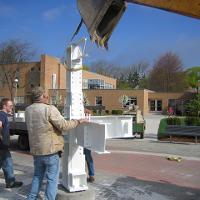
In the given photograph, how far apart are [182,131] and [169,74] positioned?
7070 cm

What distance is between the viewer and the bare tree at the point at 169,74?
85875 mm

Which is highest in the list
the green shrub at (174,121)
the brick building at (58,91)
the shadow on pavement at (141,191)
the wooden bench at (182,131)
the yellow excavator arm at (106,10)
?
the brick building at (58,91)

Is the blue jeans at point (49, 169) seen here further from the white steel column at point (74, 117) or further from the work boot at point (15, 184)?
the work boot at point (15, 184)

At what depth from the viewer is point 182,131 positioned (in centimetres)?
1761

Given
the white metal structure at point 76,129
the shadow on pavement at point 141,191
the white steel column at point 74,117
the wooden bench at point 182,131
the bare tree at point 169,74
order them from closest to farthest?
1. the white metal structure at point 76,129
2. the white steel column at point 74,117
3. the shadow on pavement at point 141,191
4. the wooden bench at point 182,131
5. the bare tree at point 169,74

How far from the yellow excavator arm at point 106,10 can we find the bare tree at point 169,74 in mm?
81912

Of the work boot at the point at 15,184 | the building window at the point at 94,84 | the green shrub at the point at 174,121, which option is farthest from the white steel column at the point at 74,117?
the building window at the point at 94,84

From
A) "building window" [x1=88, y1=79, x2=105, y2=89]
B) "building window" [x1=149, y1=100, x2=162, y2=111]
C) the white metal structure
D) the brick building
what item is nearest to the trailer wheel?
the white metal structure

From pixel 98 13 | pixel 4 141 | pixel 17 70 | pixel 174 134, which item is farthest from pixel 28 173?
pixel 17 70

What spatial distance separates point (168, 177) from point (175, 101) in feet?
197

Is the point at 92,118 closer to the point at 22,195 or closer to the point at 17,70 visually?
the point at 22,195

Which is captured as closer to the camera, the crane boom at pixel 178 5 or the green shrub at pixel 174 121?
the crane boom at pixel 178 5

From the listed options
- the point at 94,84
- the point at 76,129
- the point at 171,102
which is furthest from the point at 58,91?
the point at 76,129

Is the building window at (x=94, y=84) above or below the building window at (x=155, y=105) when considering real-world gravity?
above
